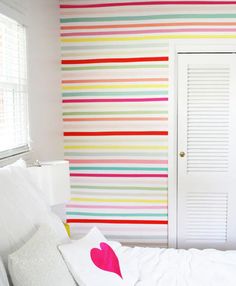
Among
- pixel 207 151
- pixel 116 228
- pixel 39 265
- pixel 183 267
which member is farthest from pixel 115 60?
pixel 39 265

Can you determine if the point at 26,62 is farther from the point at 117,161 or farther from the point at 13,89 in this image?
the point at 117,161

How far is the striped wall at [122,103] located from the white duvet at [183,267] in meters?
1.23

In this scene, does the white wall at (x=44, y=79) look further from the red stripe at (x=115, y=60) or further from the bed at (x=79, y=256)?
the bed at (x=79, y=256)

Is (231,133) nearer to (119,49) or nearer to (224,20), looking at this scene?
(224,20)

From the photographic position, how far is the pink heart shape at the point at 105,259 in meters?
1.62

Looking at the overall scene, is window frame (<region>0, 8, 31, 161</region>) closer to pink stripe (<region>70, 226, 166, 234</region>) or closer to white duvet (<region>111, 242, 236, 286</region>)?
white duvet (<region>111, 242, 236, 286</region>)

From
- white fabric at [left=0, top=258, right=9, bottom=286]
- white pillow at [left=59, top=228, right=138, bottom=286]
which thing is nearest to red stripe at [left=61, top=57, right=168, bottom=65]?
white pillow at [left=59, top=228, right=138, bottom=286]

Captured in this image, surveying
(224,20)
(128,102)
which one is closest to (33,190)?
(128,102)

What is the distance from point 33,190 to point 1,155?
52 centimetres

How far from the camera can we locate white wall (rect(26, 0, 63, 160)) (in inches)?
108

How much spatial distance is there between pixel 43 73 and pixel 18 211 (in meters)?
1.66

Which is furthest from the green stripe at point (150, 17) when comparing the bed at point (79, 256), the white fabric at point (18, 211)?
the white fabric at point (18, 211)

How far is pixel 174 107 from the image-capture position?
133 inches

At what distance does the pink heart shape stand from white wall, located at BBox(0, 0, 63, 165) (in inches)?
33.8
